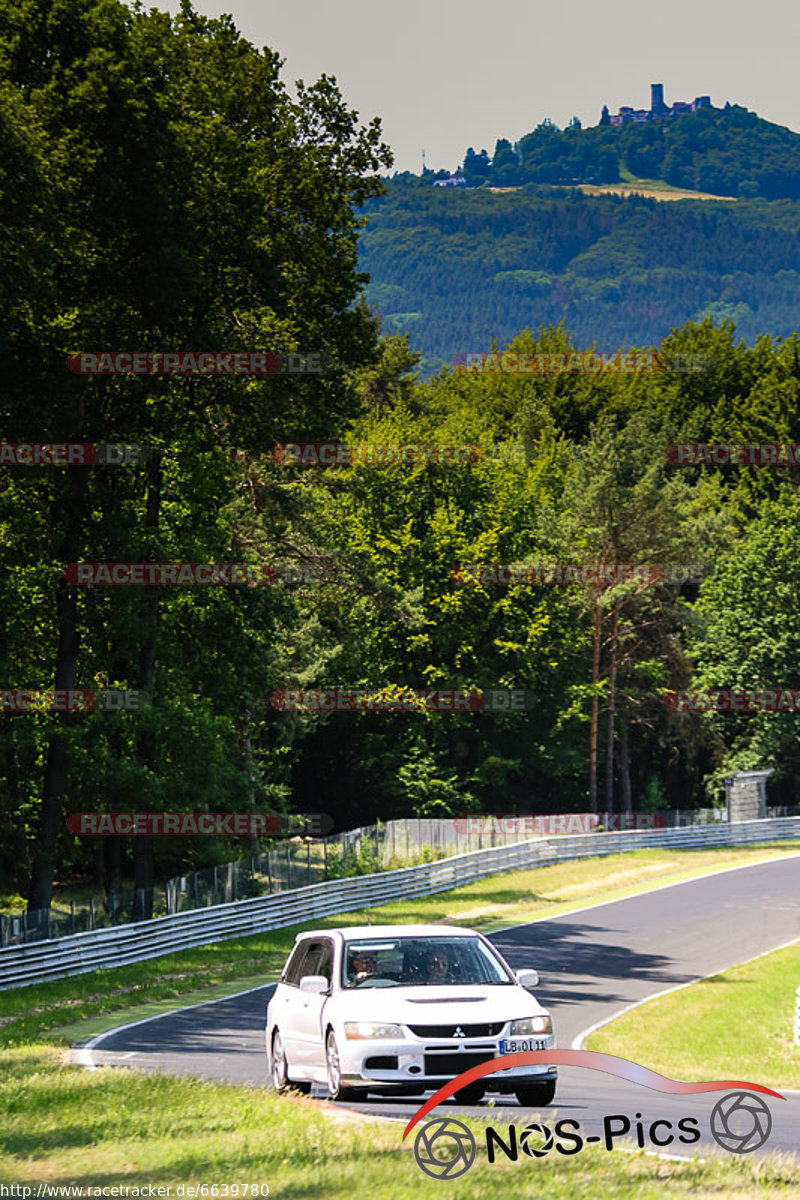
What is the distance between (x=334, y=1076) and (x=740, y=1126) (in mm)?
3747

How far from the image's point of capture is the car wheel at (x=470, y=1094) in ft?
36.0

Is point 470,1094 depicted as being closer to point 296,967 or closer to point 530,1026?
point 530,1026

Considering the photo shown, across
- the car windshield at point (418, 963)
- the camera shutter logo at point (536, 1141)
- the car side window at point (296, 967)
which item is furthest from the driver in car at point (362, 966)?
the camera shutter logo at point (536, 1141)

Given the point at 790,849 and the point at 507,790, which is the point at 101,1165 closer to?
the point at 790,849

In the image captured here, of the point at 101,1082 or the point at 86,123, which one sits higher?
the point at 86,123

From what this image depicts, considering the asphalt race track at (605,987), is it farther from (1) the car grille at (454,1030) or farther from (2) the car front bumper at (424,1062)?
(1) the car grille at (454,1030)

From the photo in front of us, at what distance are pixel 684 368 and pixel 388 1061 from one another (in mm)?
84169

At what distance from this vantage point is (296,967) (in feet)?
46.3

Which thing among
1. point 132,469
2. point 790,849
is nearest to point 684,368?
point 790,849

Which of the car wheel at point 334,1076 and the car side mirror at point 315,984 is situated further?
the car side mirror at point 315,984

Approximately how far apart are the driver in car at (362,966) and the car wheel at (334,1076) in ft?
2.18

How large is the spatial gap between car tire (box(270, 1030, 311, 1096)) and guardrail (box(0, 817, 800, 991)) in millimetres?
14237

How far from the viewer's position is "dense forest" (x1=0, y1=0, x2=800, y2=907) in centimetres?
2833

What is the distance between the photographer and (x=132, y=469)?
Result: 3459 cm
